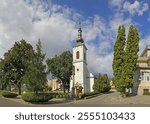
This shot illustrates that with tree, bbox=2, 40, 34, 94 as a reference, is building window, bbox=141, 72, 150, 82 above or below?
below

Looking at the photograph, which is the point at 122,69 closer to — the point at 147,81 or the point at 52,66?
the point at 147,81

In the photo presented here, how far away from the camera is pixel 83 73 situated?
66.2m

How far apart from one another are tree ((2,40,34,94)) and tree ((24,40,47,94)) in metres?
17.4

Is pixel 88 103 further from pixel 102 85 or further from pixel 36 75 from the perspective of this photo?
pixel 102 85

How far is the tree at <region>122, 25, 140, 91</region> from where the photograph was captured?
37.8 m

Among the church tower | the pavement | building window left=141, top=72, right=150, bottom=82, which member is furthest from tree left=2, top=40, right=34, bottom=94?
building window left=141, top=72, right=150, bottom=82

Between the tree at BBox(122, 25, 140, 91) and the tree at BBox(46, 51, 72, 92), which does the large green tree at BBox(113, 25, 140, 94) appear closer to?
the tree at BBox(122, 25, 140, 91)

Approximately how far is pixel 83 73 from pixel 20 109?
2387 inches

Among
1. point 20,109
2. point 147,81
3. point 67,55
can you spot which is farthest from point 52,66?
point 20,109

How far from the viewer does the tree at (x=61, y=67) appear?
2707 inches

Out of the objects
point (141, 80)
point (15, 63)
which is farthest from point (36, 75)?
point (15, 63)

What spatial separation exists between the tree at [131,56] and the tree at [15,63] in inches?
781

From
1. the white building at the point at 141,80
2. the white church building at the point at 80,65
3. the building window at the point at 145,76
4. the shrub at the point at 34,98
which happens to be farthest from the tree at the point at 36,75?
the white church building at the point at 80,65

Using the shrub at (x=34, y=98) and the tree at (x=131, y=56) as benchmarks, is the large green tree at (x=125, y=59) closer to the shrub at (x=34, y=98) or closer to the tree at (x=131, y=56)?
the tree at (x=131, y=56)
